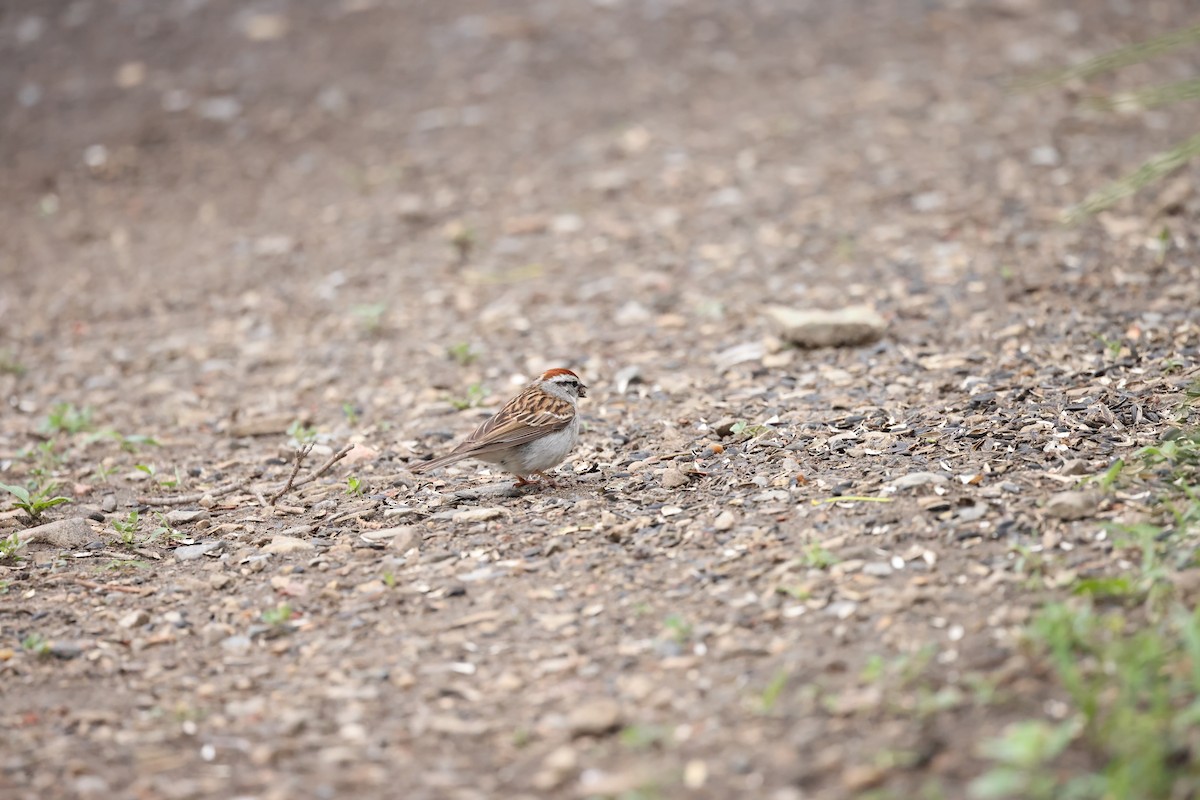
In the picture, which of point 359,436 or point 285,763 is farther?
point 359,436

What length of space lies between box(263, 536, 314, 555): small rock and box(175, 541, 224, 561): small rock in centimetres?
24

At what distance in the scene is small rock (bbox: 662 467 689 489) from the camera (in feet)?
17.0

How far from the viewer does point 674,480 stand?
5195 millimetres

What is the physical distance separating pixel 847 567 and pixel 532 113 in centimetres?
742

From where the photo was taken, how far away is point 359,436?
20.9 ft

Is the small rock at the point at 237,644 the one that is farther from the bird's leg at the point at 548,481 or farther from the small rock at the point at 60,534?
the bird's leg at the point at 548,481

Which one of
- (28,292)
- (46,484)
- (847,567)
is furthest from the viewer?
(28,292)

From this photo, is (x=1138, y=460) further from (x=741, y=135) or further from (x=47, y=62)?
(x=47, y=62)

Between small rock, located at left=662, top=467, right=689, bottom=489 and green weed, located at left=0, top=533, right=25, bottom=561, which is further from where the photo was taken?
small rock, located at left=662, top=467, right=689, bottom=489

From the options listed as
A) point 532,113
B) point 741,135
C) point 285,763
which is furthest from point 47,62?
point 285,763

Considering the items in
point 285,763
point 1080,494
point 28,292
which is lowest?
point 28,292

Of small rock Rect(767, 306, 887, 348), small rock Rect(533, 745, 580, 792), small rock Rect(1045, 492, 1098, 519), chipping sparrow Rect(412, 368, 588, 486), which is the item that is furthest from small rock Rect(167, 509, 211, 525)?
small rock Rect(1045, 492, 1098, 519)

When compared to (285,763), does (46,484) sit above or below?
below

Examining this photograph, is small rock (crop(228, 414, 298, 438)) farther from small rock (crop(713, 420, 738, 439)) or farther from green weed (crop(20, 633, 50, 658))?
small rock (crop(713, 420, 738, 439))
